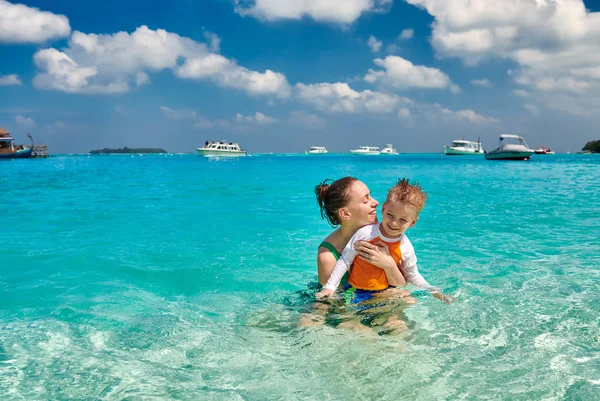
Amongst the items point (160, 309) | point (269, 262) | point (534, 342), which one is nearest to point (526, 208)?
point (269, 262)

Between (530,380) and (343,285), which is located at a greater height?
(343,285)

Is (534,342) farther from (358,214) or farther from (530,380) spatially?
(358,214)

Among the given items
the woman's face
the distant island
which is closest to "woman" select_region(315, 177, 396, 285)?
the woman's face

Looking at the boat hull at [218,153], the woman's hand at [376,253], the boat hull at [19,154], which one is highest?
the boat hull at [218,153]

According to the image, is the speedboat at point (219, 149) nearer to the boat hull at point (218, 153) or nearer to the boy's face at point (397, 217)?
the boat hull at point (218, 153)

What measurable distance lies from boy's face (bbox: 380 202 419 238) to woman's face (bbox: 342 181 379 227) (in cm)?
26

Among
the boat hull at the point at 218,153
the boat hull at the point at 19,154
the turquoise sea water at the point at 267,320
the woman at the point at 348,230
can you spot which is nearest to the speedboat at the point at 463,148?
the boat hull at the point at 218,153

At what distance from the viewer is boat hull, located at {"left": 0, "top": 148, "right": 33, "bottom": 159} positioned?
247ft

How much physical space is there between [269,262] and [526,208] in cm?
965

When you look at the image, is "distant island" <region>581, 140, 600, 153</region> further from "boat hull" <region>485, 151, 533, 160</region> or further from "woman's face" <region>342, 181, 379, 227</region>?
"woman's face" <region>342, 181, 379, 227</region>

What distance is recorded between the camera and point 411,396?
9.09ft

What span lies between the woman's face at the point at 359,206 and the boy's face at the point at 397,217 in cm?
26

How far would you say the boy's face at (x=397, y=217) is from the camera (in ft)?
11.6

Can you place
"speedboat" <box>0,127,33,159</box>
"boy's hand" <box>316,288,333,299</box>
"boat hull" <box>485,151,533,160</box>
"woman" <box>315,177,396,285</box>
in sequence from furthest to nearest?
"speedboat" <box>0,127,33,159</box>
"boat hull" <box>485,151,533,160</box>
"woman" <box>315,177,396,285</box>
"boy's hand" <box>316,288,333,299</box>
